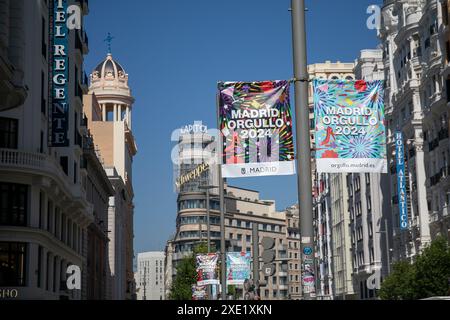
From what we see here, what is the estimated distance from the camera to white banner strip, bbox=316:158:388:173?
12887 mm

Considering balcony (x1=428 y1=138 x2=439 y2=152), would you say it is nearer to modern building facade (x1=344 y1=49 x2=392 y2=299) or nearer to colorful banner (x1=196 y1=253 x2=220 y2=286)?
modern building facade (x1=344 y1=49 x2=392 y2=299)

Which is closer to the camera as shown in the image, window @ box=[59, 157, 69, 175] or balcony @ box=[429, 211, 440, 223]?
window @ box=[59, 157, 69, 175]

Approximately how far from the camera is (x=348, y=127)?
1294cm

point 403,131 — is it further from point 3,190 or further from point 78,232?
point 3,190

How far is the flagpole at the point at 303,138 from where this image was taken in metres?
12.0

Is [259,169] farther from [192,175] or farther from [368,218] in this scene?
[192,175]

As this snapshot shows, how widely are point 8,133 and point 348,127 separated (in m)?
36.8

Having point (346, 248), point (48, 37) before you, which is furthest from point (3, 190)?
point (346, 248)

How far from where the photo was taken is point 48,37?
52469 millimetres

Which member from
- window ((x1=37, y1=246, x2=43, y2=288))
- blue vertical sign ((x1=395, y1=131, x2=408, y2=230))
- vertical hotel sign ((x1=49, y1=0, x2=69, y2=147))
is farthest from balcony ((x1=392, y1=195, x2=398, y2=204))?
window ((x1=37, y1=246, x2=43, y2=288))

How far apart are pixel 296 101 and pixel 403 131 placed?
72.2 meters

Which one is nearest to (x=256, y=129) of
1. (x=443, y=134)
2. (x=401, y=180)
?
(x=443, y=134)

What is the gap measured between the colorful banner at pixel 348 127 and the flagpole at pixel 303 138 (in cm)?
66

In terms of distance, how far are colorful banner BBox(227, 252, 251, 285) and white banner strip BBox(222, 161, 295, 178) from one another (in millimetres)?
24090
